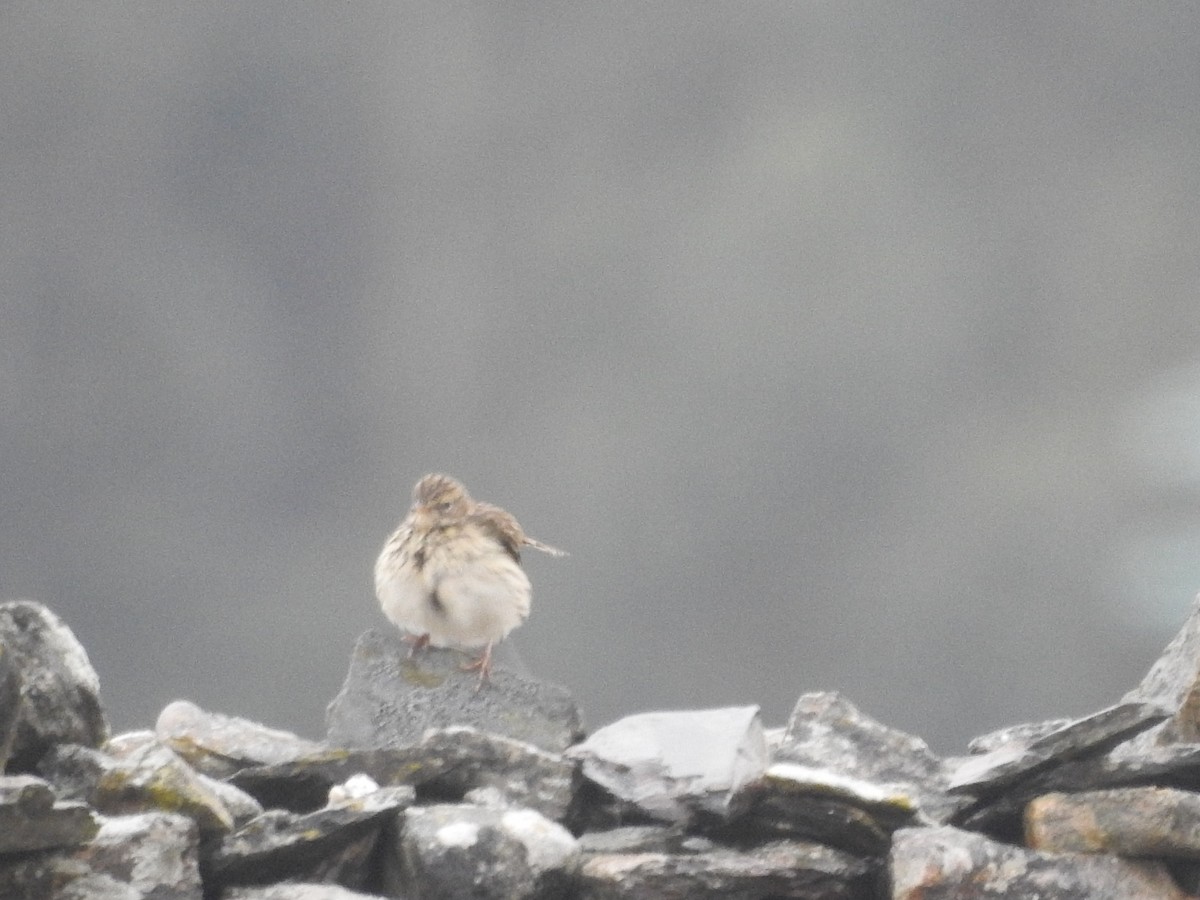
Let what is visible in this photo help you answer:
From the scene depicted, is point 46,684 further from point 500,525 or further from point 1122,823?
point 500,525

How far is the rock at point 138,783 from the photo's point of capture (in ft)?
20.6

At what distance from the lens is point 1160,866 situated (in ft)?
21.7

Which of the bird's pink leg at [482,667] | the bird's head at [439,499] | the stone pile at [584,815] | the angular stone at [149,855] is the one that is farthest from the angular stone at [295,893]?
the bird's head at [439,499]

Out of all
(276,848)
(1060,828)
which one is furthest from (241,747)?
(1060,828)

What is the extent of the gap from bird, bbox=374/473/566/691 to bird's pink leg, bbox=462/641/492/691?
48 centimetres

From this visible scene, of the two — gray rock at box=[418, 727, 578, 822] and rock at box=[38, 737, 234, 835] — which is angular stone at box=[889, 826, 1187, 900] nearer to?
gray rock at box=[418, 727, 578, 822]

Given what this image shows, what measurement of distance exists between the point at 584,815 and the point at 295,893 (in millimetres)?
1556

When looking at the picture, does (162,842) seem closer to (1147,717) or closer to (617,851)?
(617,851)

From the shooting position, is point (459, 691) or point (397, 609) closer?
point (459, 691)

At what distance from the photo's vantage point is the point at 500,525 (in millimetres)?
11078

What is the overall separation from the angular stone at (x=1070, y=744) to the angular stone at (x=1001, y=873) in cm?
41

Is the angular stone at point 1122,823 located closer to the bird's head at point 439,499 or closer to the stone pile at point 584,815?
the stone pile at point 584,815

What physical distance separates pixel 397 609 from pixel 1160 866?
4.88m

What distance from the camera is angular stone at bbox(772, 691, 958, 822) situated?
765cm
